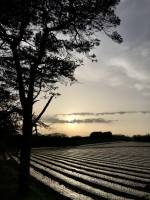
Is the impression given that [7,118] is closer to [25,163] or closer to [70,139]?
[25,163]

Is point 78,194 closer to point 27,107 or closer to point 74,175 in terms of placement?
point 27,107

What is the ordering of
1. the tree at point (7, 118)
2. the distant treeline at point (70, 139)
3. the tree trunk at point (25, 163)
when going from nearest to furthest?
1. the tree trunk at point (25, 163)
2. the tree at point (7, 118)
3. the distant treeline at point (70, 139)

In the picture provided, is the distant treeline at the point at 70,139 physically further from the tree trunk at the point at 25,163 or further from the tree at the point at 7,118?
the tree trunk at the point at 25,163

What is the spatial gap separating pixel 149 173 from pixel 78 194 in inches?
184

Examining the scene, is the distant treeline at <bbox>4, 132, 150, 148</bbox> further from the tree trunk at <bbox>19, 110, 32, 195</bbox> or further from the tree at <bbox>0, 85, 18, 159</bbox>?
the tree trunk at <bbox>19, 110, 32, 195</bbox>

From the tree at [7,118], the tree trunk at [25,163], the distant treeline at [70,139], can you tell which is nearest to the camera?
the tree trunk at [25,163]

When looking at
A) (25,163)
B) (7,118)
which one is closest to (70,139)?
(7,118)

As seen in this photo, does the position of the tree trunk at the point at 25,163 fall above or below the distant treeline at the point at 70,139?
below

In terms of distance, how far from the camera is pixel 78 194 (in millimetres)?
11219

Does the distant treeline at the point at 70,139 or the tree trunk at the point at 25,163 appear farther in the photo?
the distant treeline at the point at 70,139

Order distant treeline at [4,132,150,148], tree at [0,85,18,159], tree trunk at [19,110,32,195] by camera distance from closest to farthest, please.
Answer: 1. tree trunk at [19,110,32,195]
2. tree at [0,85,18,159]
3. distant treeline at [4,132,150,148]

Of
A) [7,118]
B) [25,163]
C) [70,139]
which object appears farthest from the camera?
[70,139]

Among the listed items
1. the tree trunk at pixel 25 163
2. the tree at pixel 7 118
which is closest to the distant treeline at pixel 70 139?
the tree at pixel 7 118

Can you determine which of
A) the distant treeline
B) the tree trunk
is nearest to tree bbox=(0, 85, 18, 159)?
the tree trunk
